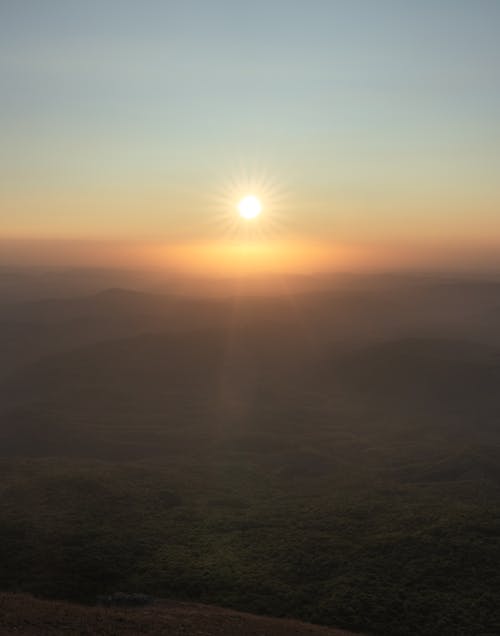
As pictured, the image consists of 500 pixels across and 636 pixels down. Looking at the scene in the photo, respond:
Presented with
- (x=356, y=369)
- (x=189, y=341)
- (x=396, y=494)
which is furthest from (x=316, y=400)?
(x=396, y=494)

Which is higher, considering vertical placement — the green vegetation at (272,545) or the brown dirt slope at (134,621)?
the green vegetation at (272,545)

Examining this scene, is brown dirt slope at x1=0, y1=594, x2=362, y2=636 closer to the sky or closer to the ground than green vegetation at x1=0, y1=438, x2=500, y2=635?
closer to the ground

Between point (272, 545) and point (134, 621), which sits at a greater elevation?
point (272, 545)

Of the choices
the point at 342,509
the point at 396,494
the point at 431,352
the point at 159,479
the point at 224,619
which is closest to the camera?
the point at 224,619

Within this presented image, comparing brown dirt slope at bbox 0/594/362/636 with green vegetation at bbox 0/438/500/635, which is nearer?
brown dirt slope at bbox 0/594/362/636

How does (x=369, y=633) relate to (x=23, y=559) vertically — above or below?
below

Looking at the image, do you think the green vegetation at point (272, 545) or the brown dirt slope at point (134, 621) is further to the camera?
the green vegetation at point (272, 545)

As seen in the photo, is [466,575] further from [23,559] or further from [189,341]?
[189,341]

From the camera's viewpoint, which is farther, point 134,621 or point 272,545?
point 272,545
